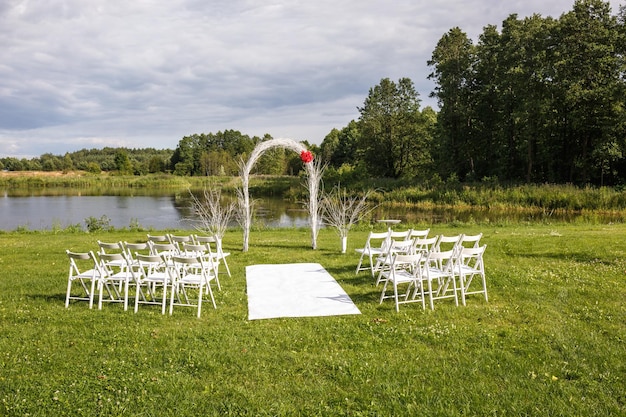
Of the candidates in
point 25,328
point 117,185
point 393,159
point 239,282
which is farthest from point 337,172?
point 25,328

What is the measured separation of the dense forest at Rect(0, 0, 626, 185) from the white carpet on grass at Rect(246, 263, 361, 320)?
13996 millimetres

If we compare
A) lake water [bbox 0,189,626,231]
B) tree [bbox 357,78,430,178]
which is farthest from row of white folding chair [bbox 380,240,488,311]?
tree [bbox 357,78,430,178]

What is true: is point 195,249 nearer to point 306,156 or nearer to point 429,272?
point 429,272

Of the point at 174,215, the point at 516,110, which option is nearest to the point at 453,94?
the point at 516,110

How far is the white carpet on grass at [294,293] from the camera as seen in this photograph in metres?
6.57

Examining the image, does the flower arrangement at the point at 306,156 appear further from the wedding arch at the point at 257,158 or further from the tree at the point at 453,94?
the tree at the point at 453,94

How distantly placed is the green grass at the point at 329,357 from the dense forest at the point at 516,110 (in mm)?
16932

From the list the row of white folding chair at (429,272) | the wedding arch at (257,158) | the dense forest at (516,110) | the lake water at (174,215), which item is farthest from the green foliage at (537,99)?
the row of white folding chair at (429,272)

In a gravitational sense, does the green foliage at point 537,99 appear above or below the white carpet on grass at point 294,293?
above

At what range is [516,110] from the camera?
106 feet

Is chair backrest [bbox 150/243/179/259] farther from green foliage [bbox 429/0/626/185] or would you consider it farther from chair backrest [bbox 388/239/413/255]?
green foliage [bbox 429/0/626/185]

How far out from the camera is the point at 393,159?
46.6 meters

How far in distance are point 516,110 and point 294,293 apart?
30.3 metres

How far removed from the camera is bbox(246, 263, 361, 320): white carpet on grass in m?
6.57
